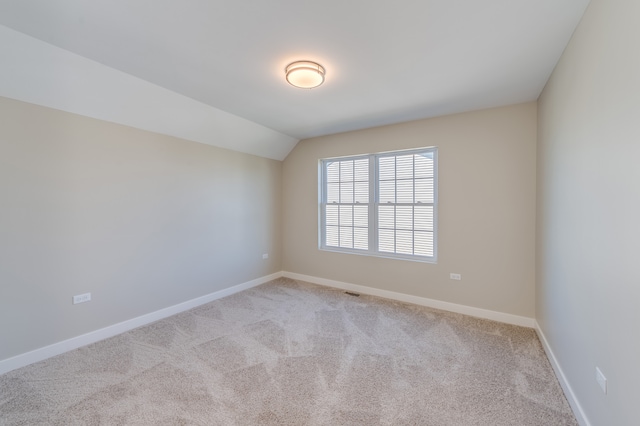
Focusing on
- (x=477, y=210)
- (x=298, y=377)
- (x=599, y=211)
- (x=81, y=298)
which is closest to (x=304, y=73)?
(x=599, y=211)

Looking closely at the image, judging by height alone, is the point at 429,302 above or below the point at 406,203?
below

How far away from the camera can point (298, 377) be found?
2139 millimetres

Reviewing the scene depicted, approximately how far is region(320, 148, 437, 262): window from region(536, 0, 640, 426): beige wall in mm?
1533

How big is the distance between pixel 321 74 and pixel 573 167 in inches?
80.4

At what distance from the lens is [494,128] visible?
318 cm

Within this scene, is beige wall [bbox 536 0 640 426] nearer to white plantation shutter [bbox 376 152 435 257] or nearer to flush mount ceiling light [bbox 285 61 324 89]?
white plantation shutter [bbox 376 152 435 257]

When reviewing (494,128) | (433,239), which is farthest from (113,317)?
(494,128)

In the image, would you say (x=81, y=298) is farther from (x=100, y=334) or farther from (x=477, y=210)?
(x=477, y=210)

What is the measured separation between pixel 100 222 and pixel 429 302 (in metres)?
4.11

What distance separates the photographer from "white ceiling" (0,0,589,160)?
1.62 meters

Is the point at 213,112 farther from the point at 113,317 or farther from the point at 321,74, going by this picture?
the point at 113,317

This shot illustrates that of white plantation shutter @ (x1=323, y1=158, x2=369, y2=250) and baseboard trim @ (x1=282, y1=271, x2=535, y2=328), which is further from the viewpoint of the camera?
white plantation shutter @ (x1=323, y1=158, x2=369, y2=250)

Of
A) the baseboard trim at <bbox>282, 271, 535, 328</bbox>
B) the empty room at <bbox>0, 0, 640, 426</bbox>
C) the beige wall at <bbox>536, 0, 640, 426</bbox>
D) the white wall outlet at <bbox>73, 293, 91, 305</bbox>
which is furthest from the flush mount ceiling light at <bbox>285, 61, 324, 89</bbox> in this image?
the baseboard trim at <bbox>282, 271, 535, 328</bbox>

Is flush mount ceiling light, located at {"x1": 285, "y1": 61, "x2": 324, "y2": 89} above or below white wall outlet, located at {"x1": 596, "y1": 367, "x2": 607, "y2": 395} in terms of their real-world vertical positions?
above
